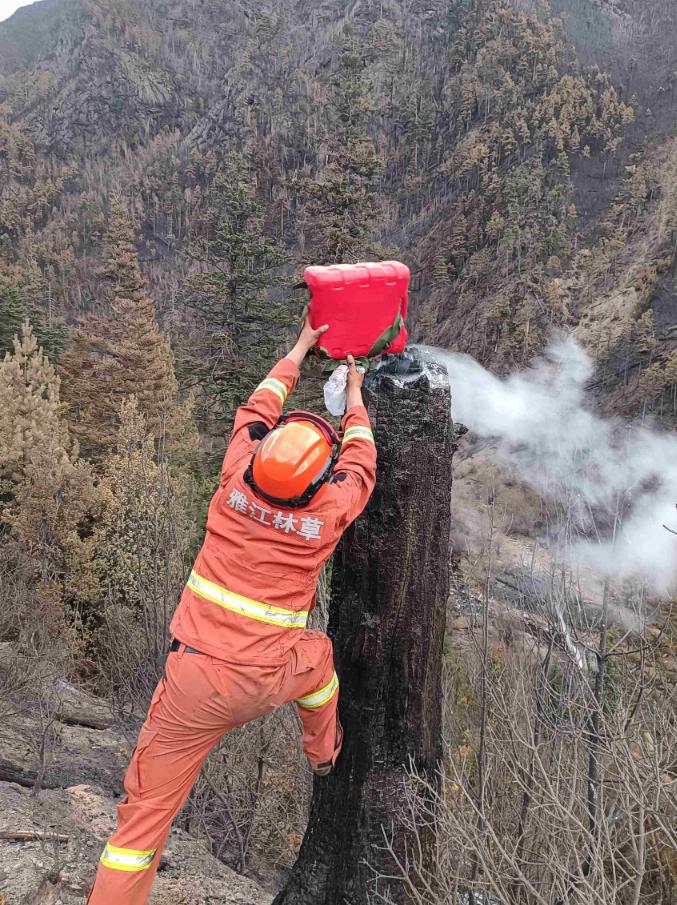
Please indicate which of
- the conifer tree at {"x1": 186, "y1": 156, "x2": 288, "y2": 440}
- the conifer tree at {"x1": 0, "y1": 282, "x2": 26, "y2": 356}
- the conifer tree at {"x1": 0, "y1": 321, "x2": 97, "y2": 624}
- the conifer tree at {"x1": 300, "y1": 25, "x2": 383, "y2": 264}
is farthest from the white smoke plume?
the conifer tree at {"x1": 0, "y1": 282, "x2": 26, "y2": 356}

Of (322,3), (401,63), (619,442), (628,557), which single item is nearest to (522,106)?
(401,63)

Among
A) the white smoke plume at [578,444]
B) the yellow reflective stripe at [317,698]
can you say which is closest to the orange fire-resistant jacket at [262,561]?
the yellow reflective stripe at [317,698]

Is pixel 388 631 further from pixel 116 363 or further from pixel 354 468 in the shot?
pixel 116 363

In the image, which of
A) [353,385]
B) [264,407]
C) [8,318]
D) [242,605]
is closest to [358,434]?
[353,385]

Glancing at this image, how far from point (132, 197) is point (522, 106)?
50606 millimetres

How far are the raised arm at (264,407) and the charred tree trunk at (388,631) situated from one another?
0.36 metres

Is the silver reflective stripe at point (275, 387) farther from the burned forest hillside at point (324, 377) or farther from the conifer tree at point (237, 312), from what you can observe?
the conifer tree at point (237, 312)

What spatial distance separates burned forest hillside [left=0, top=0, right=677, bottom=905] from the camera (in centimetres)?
332

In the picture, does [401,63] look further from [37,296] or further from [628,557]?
[628,557]

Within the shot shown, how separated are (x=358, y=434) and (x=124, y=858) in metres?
1.82

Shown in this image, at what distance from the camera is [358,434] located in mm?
2301

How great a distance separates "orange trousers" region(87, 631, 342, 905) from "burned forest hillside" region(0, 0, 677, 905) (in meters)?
0.64

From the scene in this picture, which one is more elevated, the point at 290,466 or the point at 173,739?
the point at 290,466

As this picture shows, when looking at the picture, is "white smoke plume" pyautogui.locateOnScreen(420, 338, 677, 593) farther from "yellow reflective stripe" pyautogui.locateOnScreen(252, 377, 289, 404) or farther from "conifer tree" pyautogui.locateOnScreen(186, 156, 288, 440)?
"yellow reflective stripe" pyautogui.locateOnScreen(252, 377, 289, 404)
